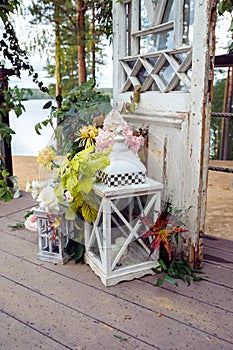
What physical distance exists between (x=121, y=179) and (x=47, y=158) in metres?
0.43

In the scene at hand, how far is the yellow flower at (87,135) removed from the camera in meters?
1.55

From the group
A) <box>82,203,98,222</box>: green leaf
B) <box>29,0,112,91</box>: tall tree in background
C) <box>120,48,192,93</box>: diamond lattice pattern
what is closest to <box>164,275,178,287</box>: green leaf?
<box>82,203,98,222</box>: green leaf

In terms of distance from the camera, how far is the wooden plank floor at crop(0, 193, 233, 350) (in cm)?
111

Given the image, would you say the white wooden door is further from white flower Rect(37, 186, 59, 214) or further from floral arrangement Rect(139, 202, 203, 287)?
white flower Rect(37, 186, 59, 214)

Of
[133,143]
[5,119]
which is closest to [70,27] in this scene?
[5,119]

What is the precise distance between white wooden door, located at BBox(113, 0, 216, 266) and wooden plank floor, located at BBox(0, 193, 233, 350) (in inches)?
10.4

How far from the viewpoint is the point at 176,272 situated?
5.03 ft

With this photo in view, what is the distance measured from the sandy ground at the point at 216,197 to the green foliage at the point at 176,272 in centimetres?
69

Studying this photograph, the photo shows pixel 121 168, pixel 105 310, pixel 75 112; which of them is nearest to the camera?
pixel 105 310

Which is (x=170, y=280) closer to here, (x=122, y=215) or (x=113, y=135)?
(x=122, y=215)

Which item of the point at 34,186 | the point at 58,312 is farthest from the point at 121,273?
the point at 34,186

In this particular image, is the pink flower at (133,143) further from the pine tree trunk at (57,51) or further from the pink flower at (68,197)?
the pine tree trunk at (57,51)

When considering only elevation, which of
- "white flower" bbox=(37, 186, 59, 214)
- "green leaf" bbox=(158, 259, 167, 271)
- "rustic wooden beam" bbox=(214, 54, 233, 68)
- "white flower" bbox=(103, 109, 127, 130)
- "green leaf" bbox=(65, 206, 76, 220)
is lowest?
"green leaf" bbox=(158, 259, 167, 271)

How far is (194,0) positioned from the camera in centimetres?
142
